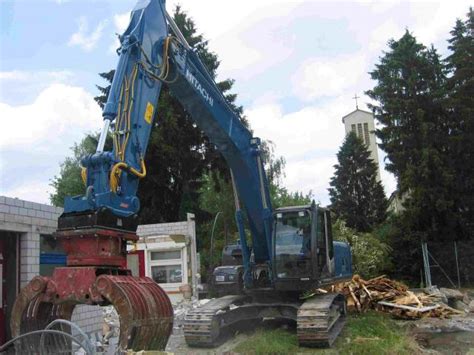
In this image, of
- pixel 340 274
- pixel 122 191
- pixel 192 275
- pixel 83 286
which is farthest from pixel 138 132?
pixel 192 275

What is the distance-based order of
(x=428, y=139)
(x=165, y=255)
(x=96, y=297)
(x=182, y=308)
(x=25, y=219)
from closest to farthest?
1. (x=96, y=297)
2. (x=25, y=219)
3. (x=182, y=308)
4. (x=165, y=255)
5. (x=428, y=139)

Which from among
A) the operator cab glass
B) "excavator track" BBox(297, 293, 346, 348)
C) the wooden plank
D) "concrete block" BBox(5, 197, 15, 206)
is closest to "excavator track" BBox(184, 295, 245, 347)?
the operator cab glass

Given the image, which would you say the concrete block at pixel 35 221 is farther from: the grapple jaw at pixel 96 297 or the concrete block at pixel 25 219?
the grapple jaw at pixel 96 297

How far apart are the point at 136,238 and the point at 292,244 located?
5538mm

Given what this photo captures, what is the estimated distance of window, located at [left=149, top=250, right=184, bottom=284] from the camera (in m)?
18.2

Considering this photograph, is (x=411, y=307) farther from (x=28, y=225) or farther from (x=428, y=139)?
(x=428, y=139)

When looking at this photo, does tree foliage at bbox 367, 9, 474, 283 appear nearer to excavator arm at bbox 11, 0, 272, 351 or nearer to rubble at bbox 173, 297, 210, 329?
rubble at bbox 173, 297, 210, 329

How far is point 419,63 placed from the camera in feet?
91.9

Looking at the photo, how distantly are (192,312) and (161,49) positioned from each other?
5.62 m

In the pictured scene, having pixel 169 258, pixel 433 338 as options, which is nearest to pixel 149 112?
pixel 433 338

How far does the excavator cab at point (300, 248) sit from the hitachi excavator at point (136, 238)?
21 mm

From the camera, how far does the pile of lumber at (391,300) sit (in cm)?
1479

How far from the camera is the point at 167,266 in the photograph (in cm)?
1836

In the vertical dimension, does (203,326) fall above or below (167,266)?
below
